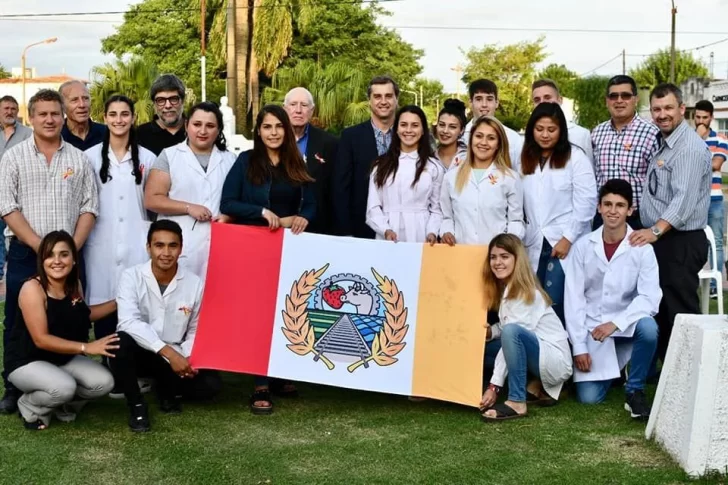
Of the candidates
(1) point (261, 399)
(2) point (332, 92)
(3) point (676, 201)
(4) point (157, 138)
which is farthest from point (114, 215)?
(2) point (332, 92)

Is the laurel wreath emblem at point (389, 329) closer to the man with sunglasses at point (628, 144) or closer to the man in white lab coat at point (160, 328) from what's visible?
the man in white lab coat at point (160, 328)

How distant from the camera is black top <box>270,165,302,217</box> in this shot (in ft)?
19.7

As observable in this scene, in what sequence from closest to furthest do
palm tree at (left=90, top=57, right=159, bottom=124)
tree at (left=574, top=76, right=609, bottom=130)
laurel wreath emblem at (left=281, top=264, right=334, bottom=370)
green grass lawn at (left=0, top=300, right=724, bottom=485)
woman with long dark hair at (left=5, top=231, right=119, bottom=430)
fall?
green grass lawn at (left=0, top=300, right=724, bottom=485)
woman with long dark hair at (left=5, top=231, right=119, bottom=430)
laurel wreath emblem at (left=281, top=264, right=334, bottom=370)
palm tree at (left=90, top=57, right=159, bottom=124)
tree at (left=574, top=76, right=609, bottom=130)

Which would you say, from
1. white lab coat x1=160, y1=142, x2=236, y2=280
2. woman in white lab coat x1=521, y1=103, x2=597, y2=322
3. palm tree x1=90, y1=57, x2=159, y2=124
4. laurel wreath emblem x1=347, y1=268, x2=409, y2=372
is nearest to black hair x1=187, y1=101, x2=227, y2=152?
white lab coat x1=160, y1=142, x2=236, y2=280

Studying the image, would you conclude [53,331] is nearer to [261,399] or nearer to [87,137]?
[261,399]

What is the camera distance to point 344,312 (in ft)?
19.4

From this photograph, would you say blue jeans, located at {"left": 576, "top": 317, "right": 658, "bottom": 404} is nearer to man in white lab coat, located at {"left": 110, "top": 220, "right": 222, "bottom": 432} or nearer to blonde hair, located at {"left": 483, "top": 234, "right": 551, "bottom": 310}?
blonde hair, located at {"left": 483, "top": 234, "right": 551, "bottom": 310}

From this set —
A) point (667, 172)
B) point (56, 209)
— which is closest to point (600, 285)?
point (667, 172)

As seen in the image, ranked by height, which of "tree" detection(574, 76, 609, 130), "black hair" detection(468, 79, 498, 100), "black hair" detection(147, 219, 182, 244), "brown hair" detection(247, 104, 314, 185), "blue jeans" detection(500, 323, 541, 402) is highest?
"tree" detection(574, 76, 609, 130)

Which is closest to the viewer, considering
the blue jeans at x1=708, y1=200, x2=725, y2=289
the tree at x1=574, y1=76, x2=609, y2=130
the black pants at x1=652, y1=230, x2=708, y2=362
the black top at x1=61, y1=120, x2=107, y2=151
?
the black pants at x1=652, y1=230, x2=708, y2=362

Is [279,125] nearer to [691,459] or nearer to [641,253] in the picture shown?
[641,253]

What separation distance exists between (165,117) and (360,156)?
153 cm

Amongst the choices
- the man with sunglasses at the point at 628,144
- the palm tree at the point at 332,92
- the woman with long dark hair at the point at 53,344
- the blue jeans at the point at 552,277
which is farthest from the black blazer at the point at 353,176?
the palm tree at the point at 332,92

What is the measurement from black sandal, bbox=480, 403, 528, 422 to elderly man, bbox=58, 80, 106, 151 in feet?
11.2
